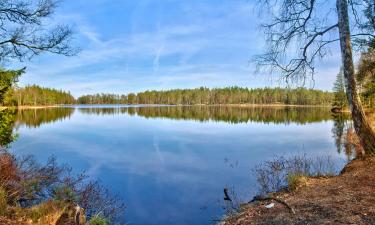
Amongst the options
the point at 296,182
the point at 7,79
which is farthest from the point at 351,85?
the point at 7,79

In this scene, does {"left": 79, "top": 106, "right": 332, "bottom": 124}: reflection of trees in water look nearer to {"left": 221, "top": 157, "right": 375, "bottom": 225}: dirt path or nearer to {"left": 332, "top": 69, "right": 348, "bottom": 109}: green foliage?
{"left": 332, "top": 69, "right": 348, "bottom": 109}: green foliage

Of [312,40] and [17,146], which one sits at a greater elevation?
[312,40]

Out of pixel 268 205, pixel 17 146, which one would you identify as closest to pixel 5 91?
pixel 268 205

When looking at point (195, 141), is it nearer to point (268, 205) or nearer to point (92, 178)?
point (92, 178)

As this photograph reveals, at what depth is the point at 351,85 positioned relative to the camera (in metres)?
10.9

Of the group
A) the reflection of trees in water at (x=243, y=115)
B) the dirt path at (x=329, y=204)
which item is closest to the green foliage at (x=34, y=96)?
the reflection of trees in water at (x=243, y=115)

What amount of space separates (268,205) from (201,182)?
691 centimetres

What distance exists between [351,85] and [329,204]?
191 inches

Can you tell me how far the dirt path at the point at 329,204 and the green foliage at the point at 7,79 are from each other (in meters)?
10.2

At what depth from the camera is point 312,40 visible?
1189 centimetres

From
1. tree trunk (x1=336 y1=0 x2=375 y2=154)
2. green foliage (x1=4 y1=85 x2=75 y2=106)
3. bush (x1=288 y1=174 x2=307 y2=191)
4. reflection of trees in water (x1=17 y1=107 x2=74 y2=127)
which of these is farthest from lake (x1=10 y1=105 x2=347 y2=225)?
green foliage (x1=4 y1=85 x2=75 y2=106)

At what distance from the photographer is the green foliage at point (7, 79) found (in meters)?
13.1

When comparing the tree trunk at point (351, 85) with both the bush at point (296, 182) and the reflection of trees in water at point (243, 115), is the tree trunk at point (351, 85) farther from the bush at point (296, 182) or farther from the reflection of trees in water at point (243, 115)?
the reflection of trees in water at point (243, 115)

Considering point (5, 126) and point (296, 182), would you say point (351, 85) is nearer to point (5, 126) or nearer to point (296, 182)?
point (296, 182)
